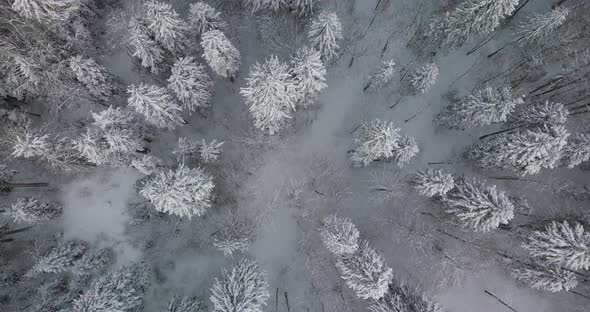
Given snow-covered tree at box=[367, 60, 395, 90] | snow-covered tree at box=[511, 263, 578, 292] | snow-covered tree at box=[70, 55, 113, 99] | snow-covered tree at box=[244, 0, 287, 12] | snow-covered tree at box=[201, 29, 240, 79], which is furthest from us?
snow-covered tree at box=[244, 0, 287, 12]

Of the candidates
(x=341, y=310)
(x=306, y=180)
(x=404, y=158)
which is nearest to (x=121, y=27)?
(x=306, y=180)

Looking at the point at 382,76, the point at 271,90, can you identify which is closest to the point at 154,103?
the point at 271,90

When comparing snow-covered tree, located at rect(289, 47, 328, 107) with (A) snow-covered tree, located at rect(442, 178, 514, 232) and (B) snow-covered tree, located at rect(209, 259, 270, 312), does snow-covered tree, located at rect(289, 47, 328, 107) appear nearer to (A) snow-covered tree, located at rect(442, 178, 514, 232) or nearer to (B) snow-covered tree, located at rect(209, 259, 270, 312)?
(A) snow-covered tree, located at rect(442, 178, 514, 232)

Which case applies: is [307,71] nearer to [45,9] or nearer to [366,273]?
[366,273]

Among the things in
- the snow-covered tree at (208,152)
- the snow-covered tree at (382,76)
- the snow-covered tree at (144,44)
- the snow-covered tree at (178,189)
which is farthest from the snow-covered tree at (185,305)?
the snow-covered tree at (382,76)

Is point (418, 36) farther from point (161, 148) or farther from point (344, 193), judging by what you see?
point (161, 148)

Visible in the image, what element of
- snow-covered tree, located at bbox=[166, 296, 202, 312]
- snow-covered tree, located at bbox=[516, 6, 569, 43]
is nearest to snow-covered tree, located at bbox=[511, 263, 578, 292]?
snow-covered tree, located at bbox=[516, 6, 569, 43]
